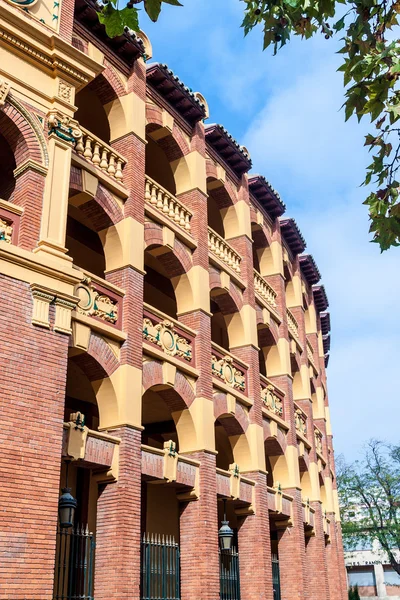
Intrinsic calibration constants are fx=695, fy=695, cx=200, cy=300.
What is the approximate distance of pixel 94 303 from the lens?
1470cm

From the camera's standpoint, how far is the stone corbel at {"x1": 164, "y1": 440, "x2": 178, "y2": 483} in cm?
1587

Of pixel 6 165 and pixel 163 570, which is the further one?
pixel 163 570

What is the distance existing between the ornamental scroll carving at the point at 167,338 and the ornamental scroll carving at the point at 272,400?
5660mm

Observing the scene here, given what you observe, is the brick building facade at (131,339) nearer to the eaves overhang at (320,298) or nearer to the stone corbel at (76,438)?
the stone corbel at (76,438)

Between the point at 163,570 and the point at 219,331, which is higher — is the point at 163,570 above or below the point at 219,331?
below

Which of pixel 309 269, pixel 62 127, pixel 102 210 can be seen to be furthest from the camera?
pixel 309 269

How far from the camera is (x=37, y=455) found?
11336mm

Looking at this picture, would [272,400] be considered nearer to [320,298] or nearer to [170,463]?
[170,463]

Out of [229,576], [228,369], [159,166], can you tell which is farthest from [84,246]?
[229,576]

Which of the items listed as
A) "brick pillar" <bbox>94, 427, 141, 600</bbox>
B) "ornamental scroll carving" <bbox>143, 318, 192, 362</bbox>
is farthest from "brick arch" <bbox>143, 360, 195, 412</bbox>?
"brick pillar" <bbox>94, 427, 141, 600</bbox>

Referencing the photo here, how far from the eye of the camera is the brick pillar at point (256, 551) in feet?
63.0

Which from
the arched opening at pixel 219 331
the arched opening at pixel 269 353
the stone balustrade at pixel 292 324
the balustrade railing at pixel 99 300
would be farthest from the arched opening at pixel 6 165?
the stone balustrade at pixel 292 324

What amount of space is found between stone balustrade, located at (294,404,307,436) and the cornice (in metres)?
15.8

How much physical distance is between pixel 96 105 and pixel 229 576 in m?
13.1
